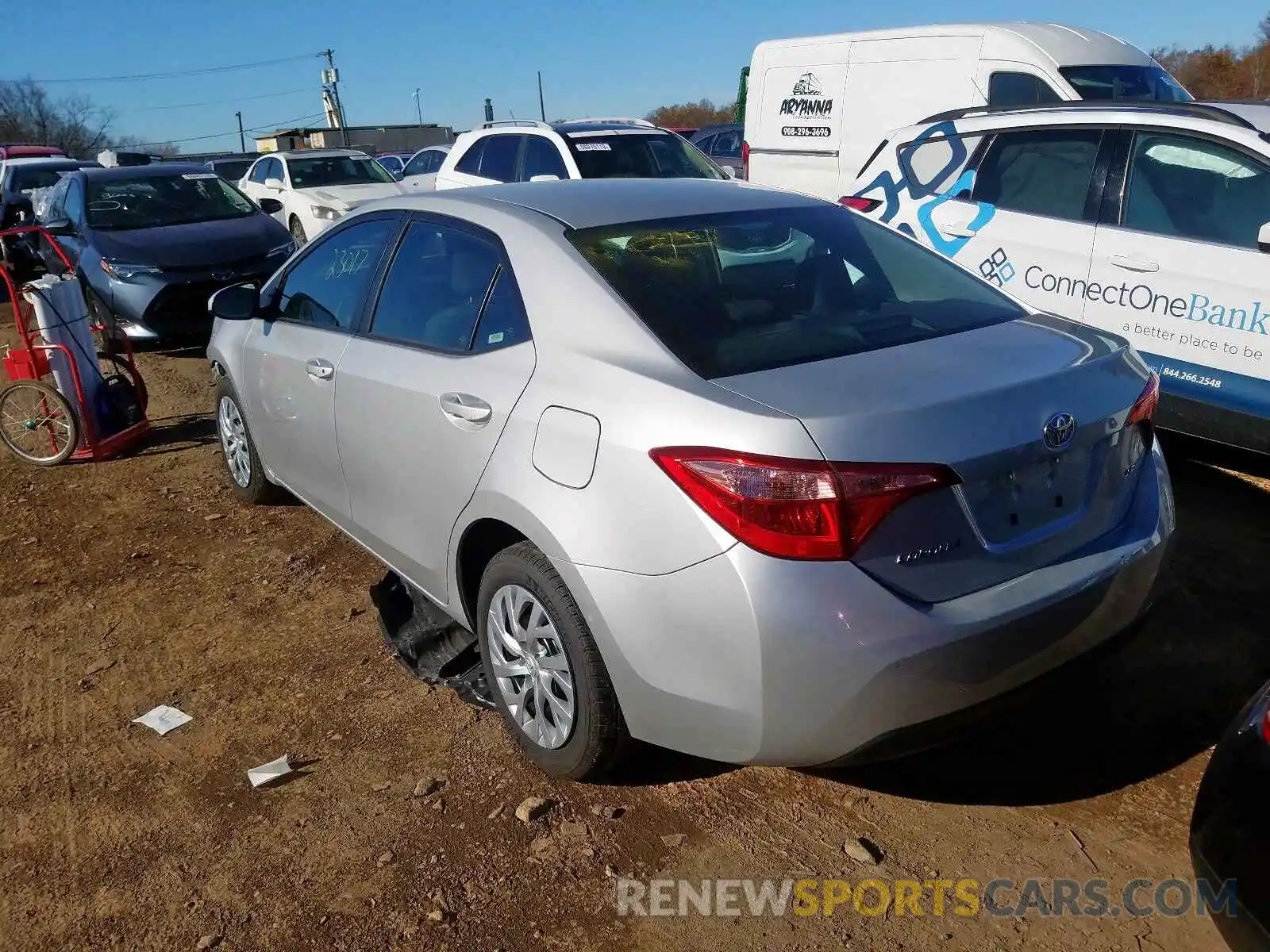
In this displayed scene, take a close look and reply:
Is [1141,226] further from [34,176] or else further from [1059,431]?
[34,176]

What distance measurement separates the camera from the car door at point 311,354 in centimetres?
396

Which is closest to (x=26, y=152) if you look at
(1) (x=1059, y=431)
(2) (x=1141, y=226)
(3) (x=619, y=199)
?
(3) (x=619, y=199)

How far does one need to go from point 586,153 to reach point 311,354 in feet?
21.9

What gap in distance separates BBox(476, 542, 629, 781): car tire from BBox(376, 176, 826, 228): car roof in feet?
3.66

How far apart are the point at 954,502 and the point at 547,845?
1.46 metres

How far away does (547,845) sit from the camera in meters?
2.85

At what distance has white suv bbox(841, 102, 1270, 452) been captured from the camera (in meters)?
4.73

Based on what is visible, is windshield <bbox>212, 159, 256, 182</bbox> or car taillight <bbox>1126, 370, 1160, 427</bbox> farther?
windshield <bbox>212, 159, 256, 182</bbox>

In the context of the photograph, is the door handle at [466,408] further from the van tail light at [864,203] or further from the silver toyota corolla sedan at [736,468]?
the van tail light at [864,203]

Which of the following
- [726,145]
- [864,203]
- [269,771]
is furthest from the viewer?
[726,145]

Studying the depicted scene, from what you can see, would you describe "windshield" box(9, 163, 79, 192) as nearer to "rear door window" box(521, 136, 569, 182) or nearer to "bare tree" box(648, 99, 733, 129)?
"rear door window" box(521, 136, 569, 182)

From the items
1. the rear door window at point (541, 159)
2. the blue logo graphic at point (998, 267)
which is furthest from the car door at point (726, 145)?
the blue logo graphic at point (998, 267)

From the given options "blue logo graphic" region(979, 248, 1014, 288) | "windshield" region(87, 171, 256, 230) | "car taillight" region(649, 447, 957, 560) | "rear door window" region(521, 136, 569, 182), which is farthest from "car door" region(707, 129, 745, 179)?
"car taillight" region(649, 447, 957, 560)

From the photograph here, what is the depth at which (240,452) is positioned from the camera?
5.38 m
